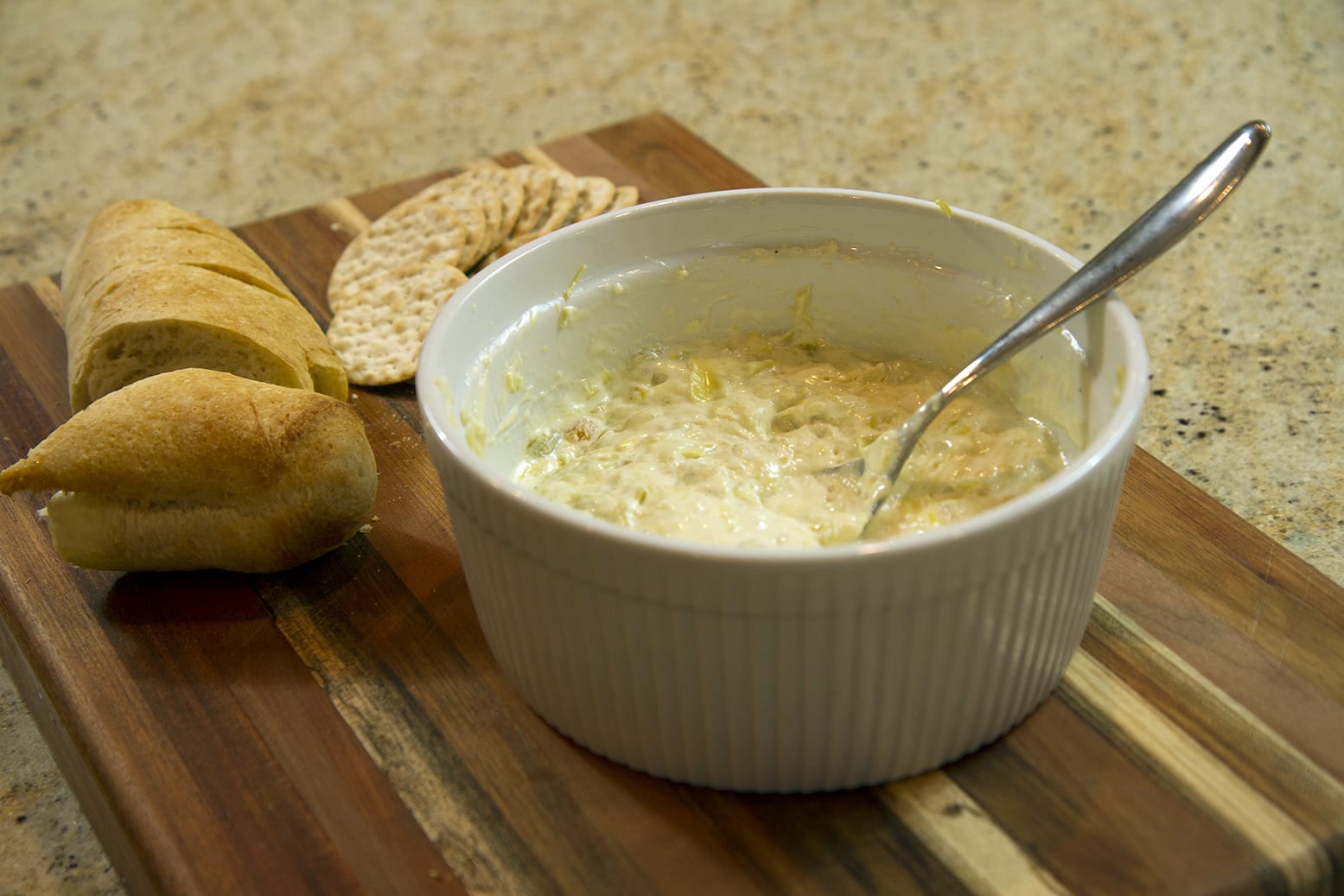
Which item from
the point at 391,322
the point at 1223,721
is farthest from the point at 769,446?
the point at 391,322

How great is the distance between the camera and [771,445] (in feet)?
4.43

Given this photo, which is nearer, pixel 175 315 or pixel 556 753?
pixel 556 753

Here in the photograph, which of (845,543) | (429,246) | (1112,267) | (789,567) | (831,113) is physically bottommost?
(831,113)

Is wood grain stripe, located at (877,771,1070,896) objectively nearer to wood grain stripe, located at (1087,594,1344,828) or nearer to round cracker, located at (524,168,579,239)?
wood grain stripe, located at (1087,594,1344,828)

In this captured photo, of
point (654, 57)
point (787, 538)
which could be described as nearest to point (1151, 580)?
point (787, 538)

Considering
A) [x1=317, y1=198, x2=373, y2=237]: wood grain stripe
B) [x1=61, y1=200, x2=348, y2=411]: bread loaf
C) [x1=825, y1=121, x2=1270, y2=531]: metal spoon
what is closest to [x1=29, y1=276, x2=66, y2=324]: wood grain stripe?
[x1=61, y1=200, x2=348, y2=411]: bread loaf

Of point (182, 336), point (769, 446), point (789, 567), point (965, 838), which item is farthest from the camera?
point (182, 336)

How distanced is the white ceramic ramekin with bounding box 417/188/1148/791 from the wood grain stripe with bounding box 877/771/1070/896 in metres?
0.02

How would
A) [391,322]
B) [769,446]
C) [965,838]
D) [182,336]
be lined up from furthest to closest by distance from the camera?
[391,322]
[182,336]
[769,446]
[965,838]

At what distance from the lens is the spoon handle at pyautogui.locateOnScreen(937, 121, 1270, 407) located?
122 cm

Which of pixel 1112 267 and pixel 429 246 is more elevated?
pixel 1112 267

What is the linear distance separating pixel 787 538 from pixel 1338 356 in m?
1.24

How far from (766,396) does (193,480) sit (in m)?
0.63

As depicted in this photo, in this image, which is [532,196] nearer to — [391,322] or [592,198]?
[592,198]
